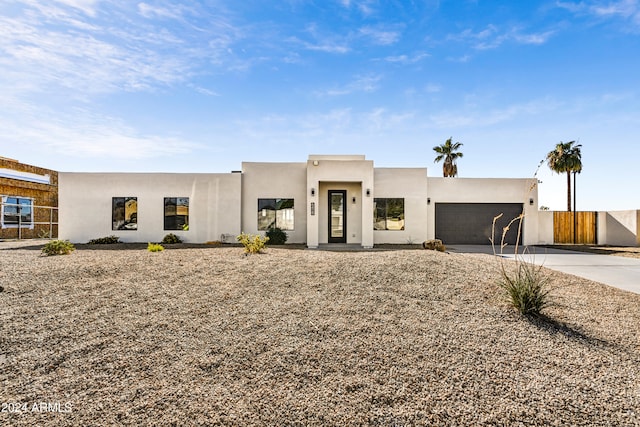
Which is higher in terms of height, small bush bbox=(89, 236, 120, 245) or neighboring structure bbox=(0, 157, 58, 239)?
neighboring structure bbox=(0, 157, 58, 239)

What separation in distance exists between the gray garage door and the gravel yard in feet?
31.8

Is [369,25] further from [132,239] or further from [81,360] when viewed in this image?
[132,239]

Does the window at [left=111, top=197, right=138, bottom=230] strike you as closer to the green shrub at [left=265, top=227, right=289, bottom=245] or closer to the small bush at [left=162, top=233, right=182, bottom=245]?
the small bush at [left=162, top=233, right=182, bottom=245]

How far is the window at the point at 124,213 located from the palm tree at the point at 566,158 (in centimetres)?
2668

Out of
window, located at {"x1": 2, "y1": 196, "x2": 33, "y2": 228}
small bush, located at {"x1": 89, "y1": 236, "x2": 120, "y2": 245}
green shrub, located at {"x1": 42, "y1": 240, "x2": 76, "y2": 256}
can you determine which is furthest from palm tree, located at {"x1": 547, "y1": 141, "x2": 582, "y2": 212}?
window, located at {"x1": 2, "y1": 196, "x2": 33, "y2": 228}

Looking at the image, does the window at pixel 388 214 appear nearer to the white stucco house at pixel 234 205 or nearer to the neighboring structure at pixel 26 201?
the white stucco house at pixel 234 205

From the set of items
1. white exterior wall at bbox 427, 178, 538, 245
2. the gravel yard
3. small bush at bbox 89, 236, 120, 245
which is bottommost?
the gravel yard

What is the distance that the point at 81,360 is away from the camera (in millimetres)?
3178

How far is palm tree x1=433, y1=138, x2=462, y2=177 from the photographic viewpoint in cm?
2614

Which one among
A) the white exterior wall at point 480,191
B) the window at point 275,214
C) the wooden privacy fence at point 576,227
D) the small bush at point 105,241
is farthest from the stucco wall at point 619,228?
the small bush at point 105,241

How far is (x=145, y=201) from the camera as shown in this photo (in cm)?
1420

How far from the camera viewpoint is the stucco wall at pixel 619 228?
16.5 meters

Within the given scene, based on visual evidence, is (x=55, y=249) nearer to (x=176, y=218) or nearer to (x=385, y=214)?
(x=176, y=218)

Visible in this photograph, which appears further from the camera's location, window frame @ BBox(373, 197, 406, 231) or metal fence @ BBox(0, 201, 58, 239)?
metal fence @ BBox(0, 201, 58, 239)
